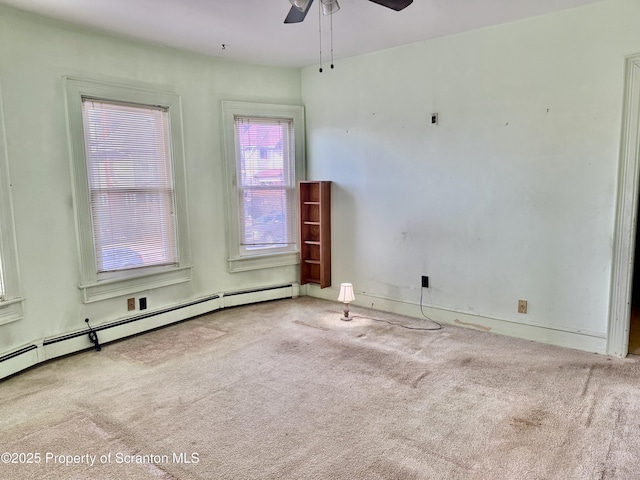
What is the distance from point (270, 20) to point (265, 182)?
1.75m

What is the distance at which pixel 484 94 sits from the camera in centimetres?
348

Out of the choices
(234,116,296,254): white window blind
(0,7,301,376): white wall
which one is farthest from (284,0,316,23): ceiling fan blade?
(234,116,296,254): white window blind

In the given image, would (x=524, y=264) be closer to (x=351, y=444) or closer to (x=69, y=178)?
(x=351, y=444)

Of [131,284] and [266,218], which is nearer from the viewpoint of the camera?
[131,284]

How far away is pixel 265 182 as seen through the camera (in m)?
4.57

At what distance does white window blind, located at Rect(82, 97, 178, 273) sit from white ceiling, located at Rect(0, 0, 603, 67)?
669 millimetres

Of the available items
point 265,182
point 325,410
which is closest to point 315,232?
point 265,182

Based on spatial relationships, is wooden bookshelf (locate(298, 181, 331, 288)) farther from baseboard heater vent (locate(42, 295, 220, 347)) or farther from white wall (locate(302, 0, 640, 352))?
baseboard heater vent (locate(42, 295, 220, 347))

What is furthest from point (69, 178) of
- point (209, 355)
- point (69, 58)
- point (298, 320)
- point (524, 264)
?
point (524, 264)

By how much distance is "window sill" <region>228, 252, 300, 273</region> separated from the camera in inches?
176

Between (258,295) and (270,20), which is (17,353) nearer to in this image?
(258,295)

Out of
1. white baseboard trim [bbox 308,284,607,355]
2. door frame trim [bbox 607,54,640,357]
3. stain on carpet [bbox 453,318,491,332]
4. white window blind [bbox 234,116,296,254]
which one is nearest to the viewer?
door frame trim [bbox 607,54,640,357]

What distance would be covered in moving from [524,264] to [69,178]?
368cm

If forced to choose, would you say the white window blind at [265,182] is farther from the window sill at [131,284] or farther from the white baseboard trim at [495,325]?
the white baseboard trim at [495,325]
